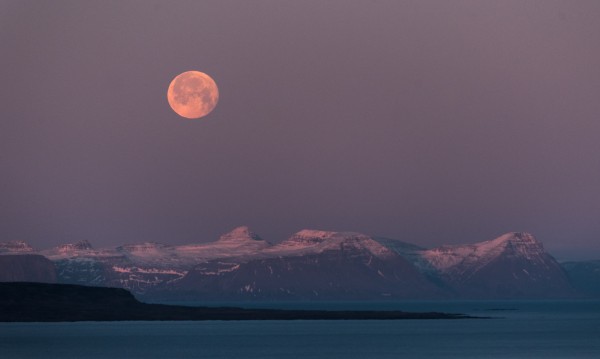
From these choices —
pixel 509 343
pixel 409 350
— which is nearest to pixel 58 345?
pixel 409 350

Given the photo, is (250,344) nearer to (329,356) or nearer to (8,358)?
(329,356)

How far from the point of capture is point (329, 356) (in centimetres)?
16888

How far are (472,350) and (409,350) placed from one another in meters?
9.68

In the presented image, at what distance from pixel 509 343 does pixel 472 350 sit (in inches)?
894

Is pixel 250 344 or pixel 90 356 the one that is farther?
pixel 250 344

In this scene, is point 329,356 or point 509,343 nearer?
point 329,356

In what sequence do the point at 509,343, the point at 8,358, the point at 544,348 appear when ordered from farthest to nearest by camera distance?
the point at 509,343, the point at 544,348, the point at 8,358

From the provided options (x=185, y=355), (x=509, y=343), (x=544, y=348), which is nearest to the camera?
(x=185, y=355)

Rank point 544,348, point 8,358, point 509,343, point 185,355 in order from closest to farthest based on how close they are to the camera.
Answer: point 8,358 → point 185,355 → point 544,348 → point 509,343

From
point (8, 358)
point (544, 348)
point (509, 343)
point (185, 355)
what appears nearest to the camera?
point (8, 358)

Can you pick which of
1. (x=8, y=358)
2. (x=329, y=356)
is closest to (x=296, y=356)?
(x=329, y=356)

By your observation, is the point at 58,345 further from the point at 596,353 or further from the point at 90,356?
the point at 596,353

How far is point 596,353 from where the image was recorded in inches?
6762

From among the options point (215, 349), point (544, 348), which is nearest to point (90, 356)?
point (215, 349)
